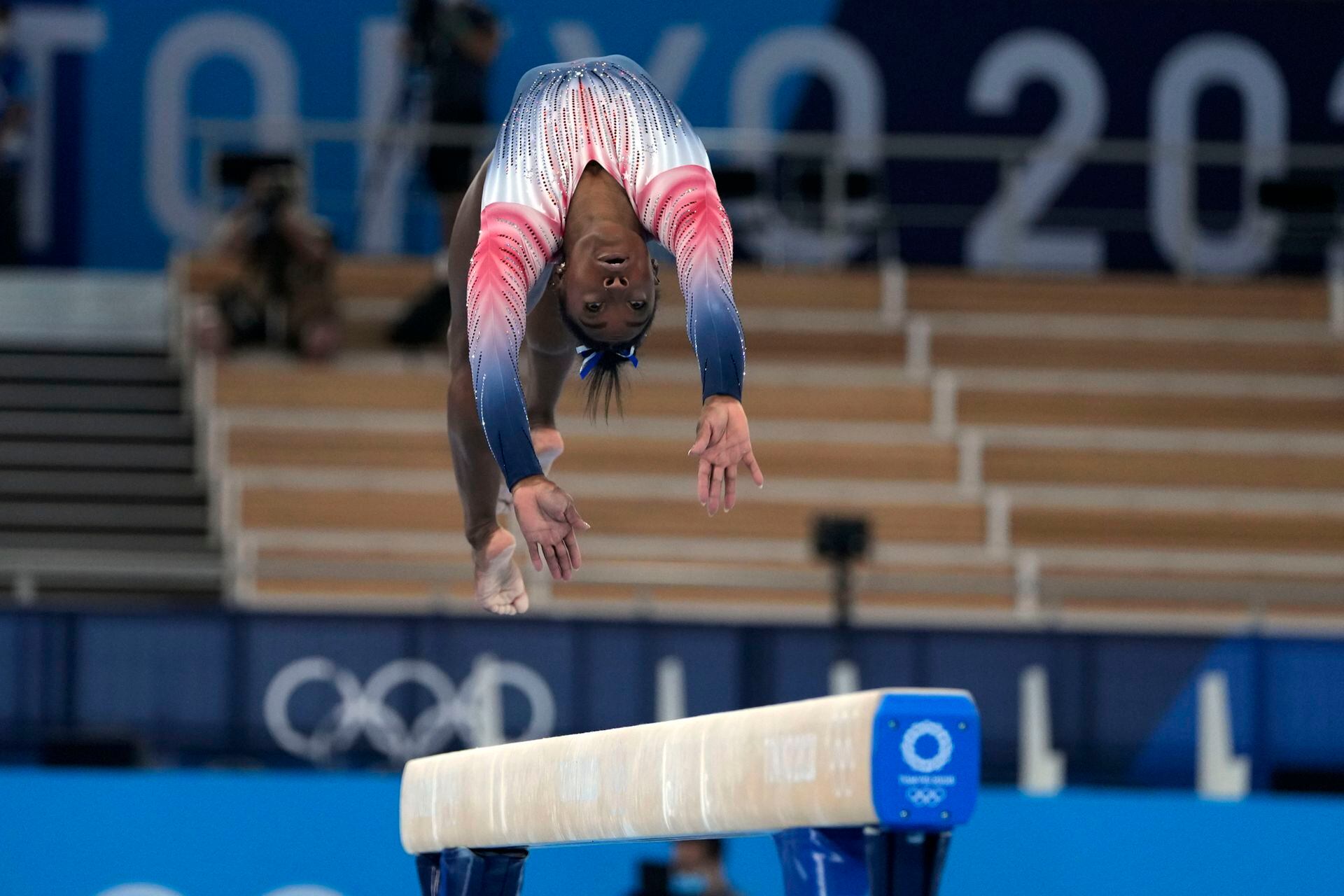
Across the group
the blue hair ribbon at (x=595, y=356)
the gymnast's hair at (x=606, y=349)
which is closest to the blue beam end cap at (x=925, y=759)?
the gymnast's hair at (x=606, y=349)

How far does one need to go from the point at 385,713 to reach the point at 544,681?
0.63 m

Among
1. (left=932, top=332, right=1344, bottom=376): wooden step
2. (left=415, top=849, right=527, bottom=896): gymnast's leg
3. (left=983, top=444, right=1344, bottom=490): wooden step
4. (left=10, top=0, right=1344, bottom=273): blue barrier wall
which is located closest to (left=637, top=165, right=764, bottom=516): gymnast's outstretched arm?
(left=415, top=849, right=527, bottom=896): gymnast's leg

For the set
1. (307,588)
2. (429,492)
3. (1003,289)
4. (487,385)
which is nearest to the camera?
(487,385)

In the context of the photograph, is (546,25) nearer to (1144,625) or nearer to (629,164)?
(1144,625)

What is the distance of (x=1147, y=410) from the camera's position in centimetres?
1227

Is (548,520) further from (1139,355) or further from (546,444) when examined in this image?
(1139,355)

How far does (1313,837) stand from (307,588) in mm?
5002

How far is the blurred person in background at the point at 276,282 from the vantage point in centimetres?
1126

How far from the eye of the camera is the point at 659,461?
11.6m

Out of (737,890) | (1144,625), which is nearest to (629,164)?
(737,890)

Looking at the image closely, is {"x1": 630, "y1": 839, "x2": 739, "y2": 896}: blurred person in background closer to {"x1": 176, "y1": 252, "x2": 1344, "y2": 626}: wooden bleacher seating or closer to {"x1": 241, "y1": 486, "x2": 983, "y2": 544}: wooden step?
{"x1": 176, "y1": 252, "x2": 1344, "y2": 626}: wooden bleacher seating

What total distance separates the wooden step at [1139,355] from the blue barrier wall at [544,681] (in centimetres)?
449

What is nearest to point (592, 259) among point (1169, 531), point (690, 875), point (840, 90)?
point (690, 875)

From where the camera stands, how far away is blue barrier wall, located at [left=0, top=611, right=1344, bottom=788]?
829cm
